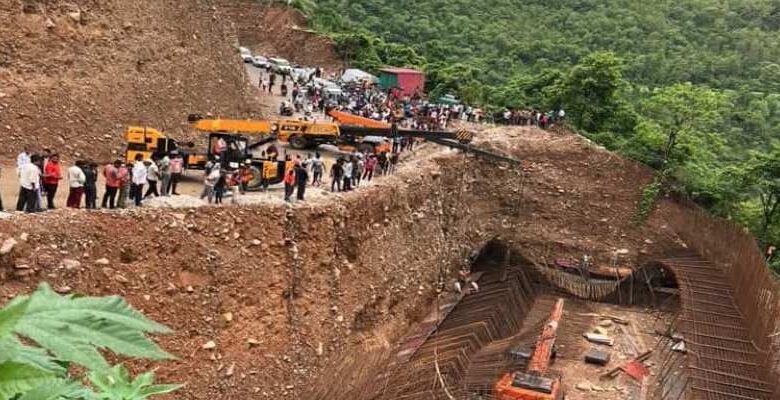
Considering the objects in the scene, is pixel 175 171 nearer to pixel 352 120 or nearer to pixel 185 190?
pixel 185 190

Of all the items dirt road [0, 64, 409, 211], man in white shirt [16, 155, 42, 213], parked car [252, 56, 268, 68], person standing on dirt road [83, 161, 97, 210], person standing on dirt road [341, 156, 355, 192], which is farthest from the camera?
parked car [252, 56, 268, 68]

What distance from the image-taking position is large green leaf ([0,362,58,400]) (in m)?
2.05

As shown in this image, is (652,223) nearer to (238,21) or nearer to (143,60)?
(143,60)

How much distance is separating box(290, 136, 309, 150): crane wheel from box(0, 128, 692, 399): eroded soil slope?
380 cm

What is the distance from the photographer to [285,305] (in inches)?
741

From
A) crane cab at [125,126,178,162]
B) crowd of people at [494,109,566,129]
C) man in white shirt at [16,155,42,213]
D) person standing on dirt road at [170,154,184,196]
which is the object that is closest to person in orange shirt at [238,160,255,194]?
person standing on dirt road at [170,154,184,196]

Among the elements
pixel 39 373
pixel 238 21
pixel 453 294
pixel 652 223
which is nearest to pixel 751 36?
pixel 652 223

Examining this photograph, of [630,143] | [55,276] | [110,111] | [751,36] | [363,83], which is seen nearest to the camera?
[55,276]

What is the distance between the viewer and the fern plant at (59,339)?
206 cm

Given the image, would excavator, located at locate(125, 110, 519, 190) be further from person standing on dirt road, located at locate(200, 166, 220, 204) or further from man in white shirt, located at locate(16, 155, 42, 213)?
man in white shirt, located at locate(16, 155, 42, 213)

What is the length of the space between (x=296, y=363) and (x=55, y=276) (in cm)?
628

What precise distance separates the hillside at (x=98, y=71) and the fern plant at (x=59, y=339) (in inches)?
709

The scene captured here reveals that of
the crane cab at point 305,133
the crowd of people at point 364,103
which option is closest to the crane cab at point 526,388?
the crane cab at point 305,133

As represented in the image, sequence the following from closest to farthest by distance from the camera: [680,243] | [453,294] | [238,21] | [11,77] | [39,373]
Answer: [39,373]
[11,77]
[453,294]
[680,243]
[238,21]
